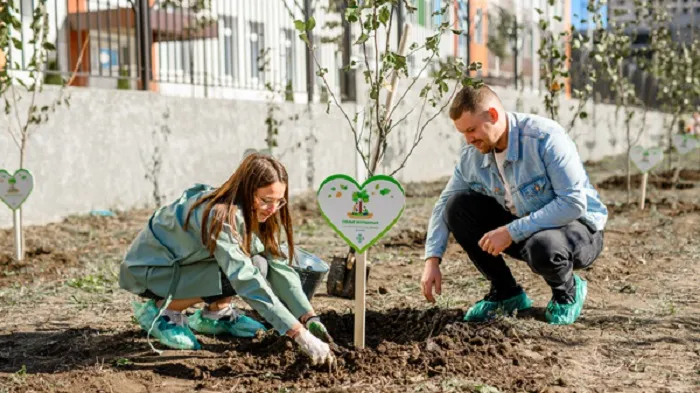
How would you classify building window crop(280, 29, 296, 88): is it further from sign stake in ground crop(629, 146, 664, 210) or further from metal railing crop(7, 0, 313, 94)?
sign stake in ground crop(629, 146, 664, 210)

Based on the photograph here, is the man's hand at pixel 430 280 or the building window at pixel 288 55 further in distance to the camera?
the building window at pixel 288 55


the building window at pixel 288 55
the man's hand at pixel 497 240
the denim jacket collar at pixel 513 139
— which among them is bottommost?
the man's hand at pixel 497 240

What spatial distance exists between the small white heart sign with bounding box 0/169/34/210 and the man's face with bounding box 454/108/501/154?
2829 millimetres

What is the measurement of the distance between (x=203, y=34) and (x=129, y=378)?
6.26 metres

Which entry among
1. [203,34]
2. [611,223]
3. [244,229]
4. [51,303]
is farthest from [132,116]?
[244,229]

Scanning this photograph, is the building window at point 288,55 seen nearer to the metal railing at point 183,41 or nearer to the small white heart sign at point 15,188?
the metal railing at point 183,41

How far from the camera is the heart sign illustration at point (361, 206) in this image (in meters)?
2.81

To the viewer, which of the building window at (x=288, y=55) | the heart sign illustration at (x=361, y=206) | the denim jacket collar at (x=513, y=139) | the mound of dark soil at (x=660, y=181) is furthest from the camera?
the building window at (x=288, y=55)

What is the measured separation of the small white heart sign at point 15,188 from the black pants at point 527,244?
8.63ft

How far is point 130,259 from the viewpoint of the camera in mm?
3186

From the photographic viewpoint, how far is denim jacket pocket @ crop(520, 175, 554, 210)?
3.30m

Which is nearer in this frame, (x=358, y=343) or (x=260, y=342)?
(x=358, y=343)

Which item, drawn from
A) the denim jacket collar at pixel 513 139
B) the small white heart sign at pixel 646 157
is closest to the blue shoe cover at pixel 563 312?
the denim jacket collar at pixel 513 139

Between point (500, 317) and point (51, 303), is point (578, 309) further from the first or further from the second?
point (51, 303)
